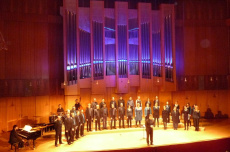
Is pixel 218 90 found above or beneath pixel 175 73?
beneath

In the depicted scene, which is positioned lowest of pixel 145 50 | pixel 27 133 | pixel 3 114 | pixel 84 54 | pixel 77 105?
pixel 27 133

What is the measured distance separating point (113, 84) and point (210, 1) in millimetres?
8815

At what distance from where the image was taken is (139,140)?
10031 mm

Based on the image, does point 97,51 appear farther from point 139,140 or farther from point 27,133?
point 27,133

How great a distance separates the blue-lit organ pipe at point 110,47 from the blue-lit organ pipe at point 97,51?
0.35 meters

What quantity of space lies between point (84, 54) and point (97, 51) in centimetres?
75

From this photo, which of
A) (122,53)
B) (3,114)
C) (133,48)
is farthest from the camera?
(133,48)

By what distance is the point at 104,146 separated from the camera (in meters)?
9.23

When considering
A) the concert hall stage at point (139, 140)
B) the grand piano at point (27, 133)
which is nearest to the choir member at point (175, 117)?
the concert hall stage at point (139, 140)

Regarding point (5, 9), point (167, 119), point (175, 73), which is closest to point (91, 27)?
point (5, 9)

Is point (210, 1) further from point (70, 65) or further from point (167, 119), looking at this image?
point (70, 65)

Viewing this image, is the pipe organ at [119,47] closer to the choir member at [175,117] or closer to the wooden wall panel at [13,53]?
the choir member at [175,117]

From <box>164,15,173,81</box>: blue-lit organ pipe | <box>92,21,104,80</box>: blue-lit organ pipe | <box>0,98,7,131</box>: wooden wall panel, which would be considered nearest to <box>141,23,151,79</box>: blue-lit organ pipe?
<box>164,15,173,81</box>: blue-lit organ pipe

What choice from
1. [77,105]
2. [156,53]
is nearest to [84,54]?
[77,105]
